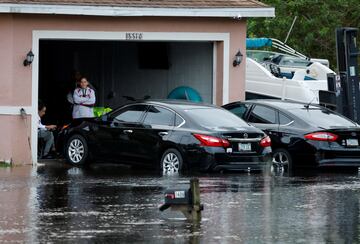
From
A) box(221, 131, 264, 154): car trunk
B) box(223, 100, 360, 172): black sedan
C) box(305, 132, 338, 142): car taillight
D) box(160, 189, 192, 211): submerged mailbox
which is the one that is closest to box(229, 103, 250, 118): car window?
box(223, 100, 360, 172): black sedan

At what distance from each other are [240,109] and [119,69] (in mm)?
7563

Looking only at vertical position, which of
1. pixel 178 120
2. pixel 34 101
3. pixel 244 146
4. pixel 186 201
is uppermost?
pixel 34 101

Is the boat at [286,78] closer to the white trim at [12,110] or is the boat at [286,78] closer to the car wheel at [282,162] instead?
the car wheel at [282,162]

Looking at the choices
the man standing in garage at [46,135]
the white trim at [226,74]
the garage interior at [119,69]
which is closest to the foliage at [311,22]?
the garage interior at [119,69]

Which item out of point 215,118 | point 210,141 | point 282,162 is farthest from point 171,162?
point 282,162

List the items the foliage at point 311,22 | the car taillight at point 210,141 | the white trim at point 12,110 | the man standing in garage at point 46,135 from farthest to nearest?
1. the foliage at point 311,22
2. the man standing in garage at point 46,135
3. the white trim at point 12,110
4. the car taillight at point 210,141

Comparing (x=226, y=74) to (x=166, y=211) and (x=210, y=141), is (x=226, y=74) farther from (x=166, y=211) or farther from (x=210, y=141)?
(x=166, y=211)

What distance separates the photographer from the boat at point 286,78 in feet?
89.8

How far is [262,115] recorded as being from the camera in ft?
73.4

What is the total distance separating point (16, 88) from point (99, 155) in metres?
2.43

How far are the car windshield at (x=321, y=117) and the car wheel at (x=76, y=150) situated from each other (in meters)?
4.35

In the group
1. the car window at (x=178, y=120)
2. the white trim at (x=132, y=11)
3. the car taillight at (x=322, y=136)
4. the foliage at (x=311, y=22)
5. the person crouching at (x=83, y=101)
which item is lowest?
the car taillight at (x=322, y=136)

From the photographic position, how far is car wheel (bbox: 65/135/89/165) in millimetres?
22109

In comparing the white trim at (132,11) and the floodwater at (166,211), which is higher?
the white trim at (132,11)
